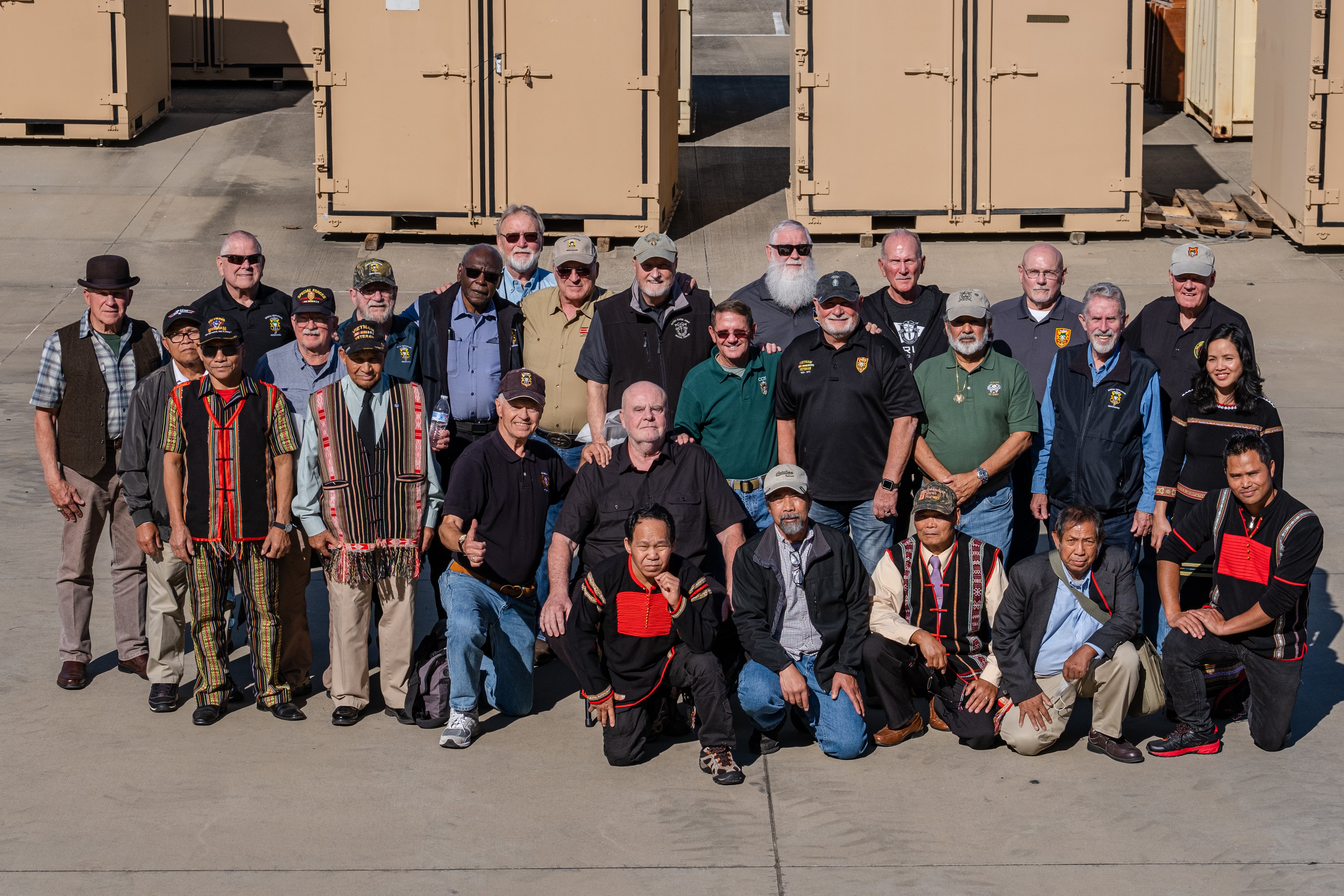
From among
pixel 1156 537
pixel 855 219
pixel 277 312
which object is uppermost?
pixel 855 219

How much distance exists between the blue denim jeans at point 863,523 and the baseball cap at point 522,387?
1.46m

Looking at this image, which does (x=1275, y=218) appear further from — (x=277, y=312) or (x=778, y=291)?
(x=277, y=312)

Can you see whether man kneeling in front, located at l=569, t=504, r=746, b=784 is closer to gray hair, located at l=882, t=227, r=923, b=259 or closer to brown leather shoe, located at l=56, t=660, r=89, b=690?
gray hair, located at l=882, t=227, r=923, b=259

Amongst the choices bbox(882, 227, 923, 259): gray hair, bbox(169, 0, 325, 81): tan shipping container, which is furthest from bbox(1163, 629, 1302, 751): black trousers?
bbox(169, 0, 325, 81): tan shipping container

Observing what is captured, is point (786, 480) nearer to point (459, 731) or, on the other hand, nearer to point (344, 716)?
point (459, 731)

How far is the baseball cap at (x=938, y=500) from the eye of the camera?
6789mm

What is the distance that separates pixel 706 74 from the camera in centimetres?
2194

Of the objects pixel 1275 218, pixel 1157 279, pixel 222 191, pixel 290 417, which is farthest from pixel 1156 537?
pixel 222 191

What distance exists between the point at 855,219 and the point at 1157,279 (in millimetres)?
2790

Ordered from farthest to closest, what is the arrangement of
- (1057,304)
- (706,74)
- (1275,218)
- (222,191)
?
(706,74), (222,191), (1275,218), (1057,304)

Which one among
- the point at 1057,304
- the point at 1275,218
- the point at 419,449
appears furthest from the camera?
the point at 1275,218

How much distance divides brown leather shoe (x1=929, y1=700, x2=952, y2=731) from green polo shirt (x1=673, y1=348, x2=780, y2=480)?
1388mm

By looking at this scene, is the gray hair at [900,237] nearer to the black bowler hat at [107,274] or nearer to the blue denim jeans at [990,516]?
the blue denim jeans at [990,516]

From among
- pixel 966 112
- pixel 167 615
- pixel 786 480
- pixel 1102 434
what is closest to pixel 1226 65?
pixel 966 112
